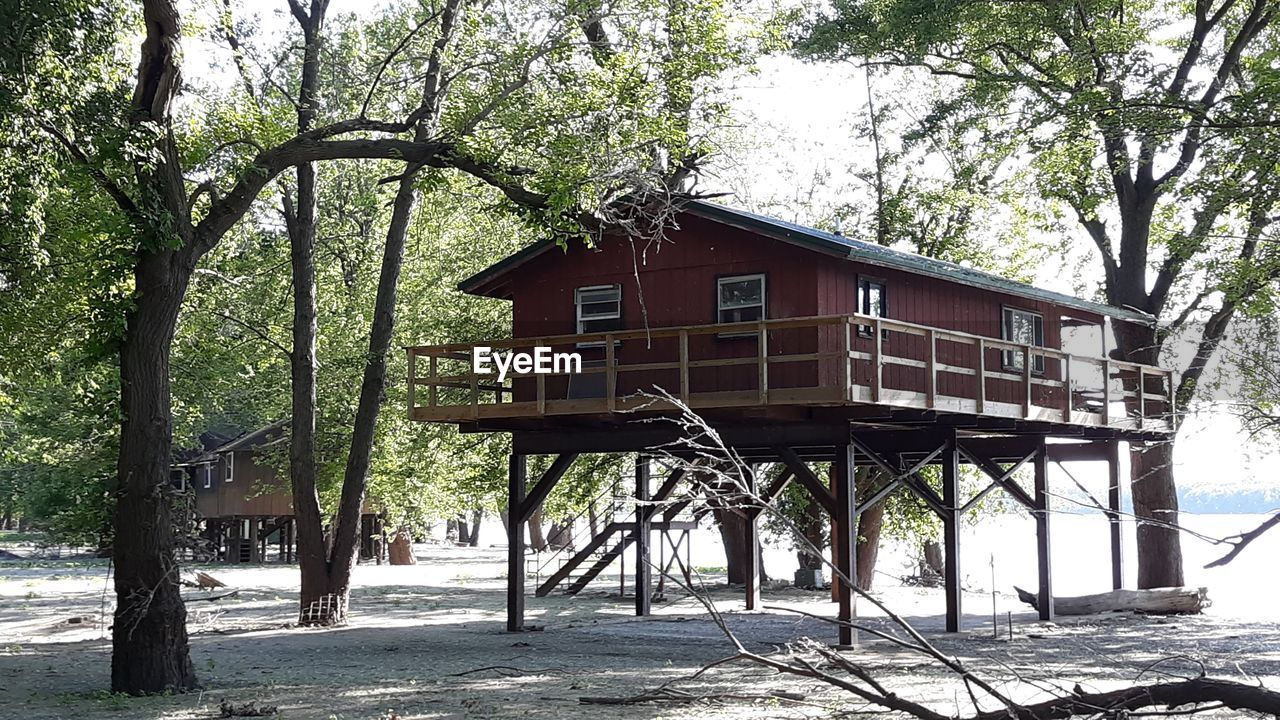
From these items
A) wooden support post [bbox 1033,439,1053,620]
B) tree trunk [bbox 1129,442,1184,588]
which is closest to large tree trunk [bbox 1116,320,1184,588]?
tree trunk [bbox 1129,442,1184,588]

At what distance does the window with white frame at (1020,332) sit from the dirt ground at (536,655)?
16.3ft

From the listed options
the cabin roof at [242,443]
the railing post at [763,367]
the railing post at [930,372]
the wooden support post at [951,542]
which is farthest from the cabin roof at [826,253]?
the cabin roof at [242,443]

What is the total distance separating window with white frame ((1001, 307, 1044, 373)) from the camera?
2614cm

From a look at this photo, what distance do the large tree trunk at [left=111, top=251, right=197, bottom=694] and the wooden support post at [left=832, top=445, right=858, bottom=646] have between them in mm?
9368

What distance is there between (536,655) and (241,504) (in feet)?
124

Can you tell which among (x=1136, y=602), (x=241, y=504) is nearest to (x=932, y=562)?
Result: (x=1136, y=602)

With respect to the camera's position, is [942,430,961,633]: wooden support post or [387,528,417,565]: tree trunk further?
[387,528,417,565]: tree trunk

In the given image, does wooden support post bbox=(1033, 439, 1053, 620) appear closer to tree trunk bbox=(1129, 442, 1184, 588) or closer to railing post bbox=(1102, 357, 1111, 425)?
railing post bbox=(1102, 357, 1111, 425)

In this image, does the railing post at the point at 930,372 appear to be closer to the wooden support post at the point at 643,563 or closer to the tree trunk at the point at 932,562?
the wooden support post at the point at 643,563

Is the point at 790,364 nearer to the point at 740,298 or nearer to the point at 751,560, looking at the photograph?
the point at 740,298

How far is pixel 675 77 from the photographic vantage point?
21.6 meters

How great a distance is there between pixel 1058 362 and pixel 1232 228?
8469 millimetres

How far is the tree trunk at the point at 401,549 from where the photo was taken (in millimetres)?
52531

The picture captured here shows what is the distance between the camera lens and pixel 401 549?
53219 millimetres
